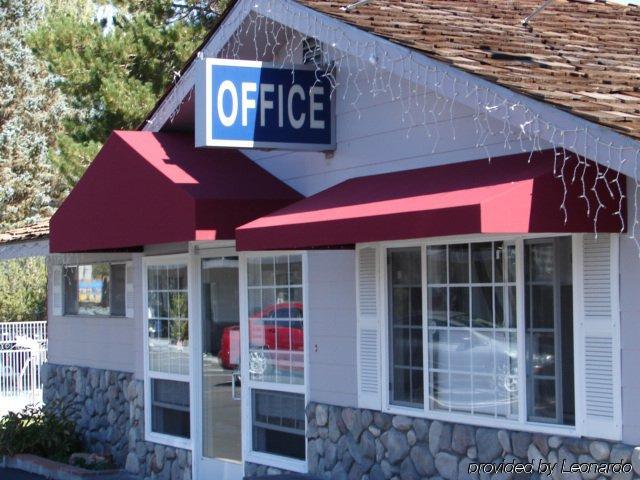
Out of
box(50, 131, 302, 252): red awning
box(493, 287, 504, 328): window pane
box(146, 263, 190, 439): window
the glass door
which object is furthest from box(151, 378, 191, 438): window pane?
box(493, 287, 504, 328): window pane

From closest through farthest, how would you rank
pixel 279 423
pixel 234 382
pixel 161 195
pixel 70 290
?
pixel 161 195
pixel 279 423
pixel 234 382
pixel 70 290

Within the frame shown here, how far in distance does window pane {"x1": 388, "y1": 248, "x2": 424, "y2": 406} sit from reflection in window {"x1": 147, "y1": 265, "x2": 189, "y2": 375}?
316 cm

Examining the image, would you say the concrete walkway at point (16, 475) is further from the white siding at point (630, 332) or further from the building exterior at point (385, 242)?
the white siding at point (630, 332)

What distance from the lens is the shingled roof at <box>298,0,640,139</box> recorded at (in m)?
6.32

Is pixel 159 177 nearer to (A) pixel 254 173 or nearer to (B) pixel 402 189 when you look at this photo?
(A) pixel 254 173

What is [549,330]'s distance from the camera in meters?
7.18

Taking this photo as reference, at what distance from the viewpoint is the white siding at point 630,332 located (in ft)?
21.2

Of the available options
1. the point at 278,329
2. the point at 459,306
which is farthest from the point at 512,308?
the point at 278,329

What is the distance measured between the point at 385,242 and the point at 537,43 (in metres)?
1.85

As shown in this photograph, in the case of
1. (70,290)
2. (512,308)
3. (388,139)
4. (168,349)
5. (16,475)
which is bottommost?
(16,475)

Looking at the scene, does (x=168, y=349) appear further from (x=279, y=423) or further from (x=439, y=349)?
(x=439, y=349)

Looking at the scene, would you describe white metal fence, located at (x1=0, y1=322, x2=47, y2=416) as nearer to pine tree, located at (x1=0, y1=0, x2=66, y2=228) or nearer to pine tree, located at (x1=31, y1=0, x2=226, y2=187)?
pine tree, located at (x1=31, y1=0, x2=226, y2=187)

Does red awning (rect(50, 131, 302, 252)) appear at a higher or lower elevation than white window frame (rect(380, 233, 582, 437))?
higher

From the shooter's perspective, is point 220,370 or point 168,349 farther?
point 168,349
